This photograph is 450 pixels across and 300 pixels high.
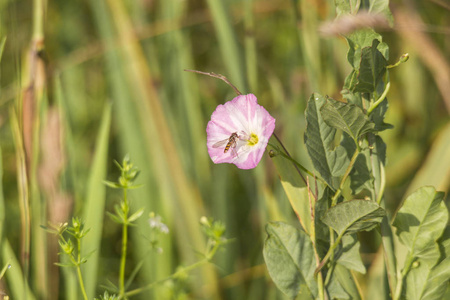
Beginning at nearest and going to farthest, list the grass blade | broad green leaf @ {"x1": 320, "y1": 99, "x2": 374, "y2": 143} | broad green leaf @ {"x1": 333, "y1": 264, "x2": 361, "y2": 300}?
broad green leaf @ {"x1": 320, "y1": 99, "x2": 374, "y2": 143} → broad green leaf @ {"x1": 333, "y1": 264, "x2": 361, "y2": 300} → the grass blade

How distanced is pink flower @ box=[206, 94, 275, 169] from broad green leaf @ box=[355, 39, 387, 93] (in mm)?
86

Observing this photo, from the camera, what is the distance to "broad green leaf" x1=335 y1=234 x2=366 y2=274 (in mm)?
499

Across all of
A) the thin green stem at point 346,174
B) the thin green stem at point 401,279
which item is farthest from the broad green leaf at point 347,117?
the thin green stem at point 401,279

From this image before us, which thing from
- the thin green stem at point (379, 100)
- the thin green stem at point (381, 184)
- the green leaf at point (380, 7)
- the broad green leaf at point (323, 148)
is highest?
the green leaf at point (380, 7)

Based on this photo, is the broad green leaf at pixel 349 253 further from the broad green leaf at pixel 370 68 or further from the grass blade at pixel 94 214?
the grass blade at pixel 94 214

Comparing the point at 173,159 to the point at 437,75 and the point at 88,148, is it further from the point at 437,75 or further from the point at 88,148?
the point at 437,75

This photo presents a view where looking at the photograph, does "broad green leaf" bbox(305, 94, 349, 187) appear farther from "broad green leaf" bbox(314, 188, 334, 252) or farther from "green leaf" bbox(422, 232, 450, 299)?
"green leaf" bbox(422, 232, 450, 299)

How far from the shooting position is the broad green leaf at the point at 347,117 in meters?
0.43

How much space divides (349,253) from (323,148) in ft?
0.33

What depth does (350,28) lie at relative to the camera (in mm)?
445

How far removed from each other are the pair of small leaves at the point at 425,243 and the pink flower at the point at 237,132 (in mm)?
145

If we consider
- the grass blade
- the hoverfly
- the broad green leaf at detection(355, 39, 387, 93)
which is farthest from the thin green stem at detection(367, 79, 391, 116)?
the grass blade

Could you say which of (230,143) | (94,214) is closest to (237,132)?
(230,143)

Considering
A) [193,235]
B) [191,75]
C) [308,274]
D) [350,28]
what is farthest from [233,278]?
[350,28]
